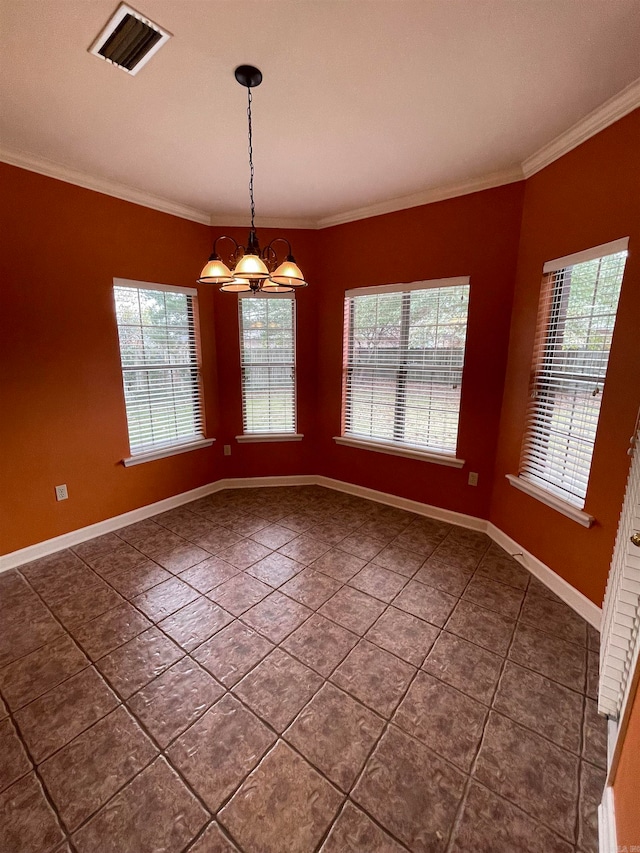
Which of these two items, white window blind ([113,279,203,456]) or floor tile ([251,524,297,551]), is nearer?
floor tile ([251,524,297,551])

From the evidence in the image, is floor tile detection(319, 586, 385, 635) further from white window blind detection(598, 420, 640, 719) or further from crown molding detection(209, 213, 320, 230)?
crown molding detection(209, 213, 320, 230)

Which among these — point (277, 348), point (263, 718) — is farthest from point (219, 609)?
point (277, 348)

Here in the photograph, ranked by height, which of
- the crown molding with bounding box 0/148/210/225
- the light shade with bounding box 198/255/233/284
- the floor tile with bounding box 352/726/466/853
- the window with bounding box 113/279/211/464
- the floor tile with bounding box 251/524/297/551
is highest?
the crown molding with bounding box 0/148/210/225

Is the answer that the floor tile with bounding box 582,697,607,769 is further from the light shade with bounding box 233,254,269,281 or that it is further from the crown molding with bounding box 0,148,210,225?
the crown molding with bounding box 0,148,210,225

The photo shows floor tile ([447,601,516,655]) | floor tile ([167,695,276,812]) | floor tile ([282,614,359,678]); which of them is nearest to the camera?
Answer: floor tile ([167,695,276,812])

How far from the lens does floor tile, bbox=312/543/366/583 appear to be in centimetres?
250

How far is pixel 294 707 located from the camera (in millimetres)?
1564

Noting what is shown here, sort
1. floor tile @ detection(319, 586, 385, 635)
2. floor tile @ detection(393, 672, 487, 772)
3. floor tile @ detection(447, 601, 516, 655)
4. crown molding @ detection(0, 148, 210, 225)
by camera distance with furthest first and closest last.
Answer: crown molding @ detection(0, 148, 210, 225)
floor tile @ detection(319, 586, 385, 635)
floor tile @ detection(447, 601, 516, 655)
floor tile @ detection(393, 672, 487, 772)

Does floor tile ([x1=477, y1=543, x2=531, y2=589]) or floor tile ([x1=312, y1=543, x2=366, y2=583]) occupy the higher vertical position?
floor tile ([x1=477, y1=543, x2=531, y2=589])

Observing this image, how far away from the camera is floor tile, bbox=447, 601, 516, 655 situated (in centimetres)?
191

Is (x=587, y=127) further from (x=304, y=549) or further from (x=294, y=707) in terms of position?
(x=294, y=707)

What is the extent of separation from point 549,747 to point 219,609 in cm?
170

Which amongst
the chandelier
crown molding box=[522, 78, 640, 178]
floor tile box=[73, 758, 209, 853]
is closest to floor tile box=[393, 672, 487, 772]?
floor tile box=[73, 758, 209, 853]

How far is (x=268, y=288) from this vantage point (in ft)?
6.64
